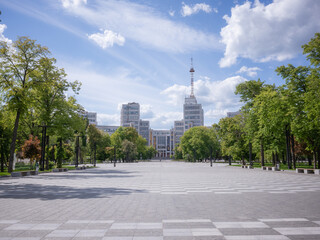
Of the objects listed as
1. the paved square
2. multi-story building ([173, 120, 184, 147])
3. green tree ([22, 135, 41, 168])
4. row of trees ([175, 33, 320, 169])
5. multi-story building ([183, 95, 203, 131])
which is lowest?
the paved square

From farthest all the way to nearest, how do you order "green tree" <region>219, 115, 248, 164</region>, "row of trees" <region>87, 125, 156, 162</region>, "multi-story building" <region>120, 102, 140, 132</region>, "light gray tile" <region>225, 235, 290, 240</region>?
"multi-story building" <region>120, 102, 140, 132</region> < "row of trees" <region>87, 125, 156, 162</region> < "green tree" <region>219, 115, 248, 164</region> < "light gray tile" <region>225, 235, 290, 240</region>

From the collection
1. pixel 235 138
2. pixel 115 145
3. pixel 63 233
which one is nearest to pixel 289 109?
pixel 235 138

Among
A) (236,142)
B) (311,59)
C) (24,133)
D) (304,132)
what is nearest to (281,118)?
(304,132)

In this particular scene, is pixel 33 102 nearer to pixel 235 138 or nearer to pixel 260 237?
pixel 260 237

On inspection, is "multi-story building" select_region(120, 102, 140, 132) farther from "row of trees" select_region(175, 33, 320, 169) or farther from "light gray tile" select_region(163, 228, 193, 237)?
"light gray tile" select_region(163, 228, 193, 237)

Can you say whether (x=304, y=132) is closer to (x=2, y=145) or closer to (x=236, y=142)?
(x=236, y=142)

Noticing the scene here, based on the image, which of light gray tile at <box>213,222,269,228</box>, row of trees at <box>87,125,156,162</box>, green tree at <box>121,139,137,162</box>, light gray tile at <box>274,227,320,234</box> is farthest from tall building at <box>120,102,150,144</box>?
light gray tile at <box>274,227,320,234</box>

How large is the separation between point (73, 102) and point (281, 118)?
29.5 metres

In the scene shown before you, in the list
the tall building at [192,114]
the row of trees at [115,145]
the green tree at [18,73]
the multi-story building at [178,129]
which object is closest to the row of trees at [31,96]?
the green tree at [18,73]

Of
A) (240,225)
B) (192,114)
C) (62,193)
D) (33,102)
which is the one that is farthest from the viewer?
(192,114)

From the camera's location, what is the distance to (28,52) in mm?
28406

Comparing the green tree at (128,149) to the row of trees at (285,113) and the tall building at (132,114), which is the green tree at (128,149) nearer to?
the row of trees at (285,113)

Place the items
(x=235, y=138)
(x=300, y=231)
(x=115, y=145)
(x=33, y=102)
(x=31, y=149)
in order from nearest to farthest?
1. (x=300, y=231)
2. (x=33, y=102)
3. (x=31, y=149)
4. (x=235, y=138)
5. (x=115, y=145)

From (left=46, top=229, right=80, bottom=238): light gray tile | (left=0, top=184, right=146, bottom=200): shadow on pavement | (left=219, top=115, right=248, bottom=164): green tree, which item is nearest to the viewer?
(left=46, top=229, right=80, bottom=238): light gray tile
